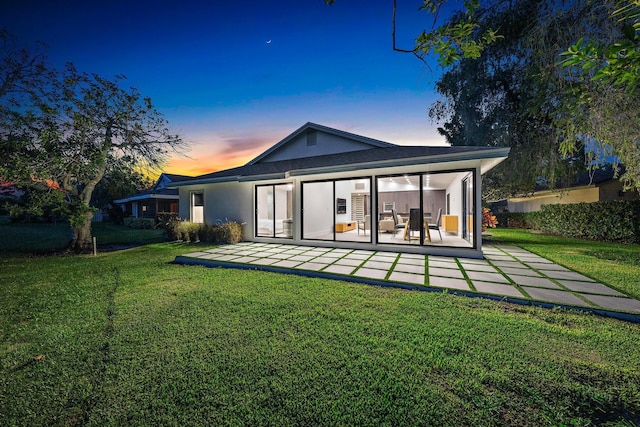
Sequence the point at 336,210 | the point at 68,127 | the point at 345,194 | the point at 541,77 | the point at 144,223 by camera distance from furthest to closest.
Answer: the point at 144,223
the point at 345,194
the point at 336,210
the point at 68,127
the point at 541,77

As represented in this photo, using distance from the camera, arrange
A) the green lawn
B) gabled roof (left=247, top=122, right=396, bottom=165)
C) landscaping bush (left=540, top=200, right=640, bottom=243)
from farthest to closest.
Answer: gabled roof (left=247, top=122, right=396, bottom=165) < landscaping bush (left=540, top=200, right=640, bottom=243) < the green lawn

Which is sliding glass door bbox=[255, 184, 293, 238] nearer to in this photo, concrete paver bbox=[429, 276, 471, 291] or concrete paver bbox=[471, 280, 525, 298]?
concrete paver bbox=[429, 276, 471, 291]

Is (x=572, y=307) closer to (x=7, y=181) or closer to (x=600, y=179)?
(x=7, y=181)

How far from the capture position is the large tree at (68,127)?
7.62 meters

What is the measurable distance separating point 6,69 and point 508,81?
1800 centimetres

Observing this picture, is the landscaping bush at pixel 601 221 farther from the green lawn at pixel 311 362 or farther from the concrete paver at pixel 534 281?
the green lawn at pixel 311 362

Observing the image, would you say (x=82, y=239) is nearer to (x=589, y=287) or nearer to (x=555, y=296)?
(x=555, y=296)

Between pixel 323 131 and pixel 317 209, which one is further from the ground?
pixel 323 131

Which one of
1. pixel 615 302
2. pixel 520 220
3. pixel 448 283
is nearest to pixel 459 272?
pixel 448 283

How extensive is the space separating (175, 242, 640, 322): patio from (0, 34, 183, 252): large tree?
5296mm

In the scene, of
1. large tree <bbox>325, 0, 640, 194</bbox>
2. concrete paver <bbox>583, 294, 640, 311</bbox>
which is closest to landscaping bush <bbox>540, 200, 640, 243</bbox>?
large tree <bbox>325, 0, 640, 194</bbox>

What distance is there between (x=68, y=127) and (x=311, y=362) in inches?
416

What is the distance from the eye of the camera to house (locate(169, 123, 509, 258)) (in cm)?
698

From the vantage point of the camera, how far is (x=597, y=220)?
33.6 feet
